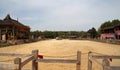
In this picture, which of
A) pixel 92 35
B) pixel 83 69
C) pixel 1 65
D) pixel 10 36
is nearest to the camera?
pixel 1 65

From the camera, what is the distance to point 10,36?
39938 mm

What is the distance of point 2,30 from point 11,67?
39636mm

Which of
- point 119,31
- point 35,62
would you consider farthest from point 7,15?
point 35,62

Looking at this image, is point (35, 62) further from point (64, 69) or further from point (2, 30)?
point (2, 30)

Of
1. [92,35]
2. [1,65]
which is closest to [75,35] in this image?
[92,35]

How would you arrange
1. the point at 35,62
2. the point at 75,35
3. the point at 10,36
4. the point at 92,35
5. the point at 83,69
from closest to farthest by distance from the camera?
the point at 35,62 → the point at 83,69 → the point at 10,36 → the point at 92,35 → the point at 75,35

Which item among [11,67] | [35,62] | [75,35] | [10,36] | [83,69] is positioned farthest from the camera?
[75,35]

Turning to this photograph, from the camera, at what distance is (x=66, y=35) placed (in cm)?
10362

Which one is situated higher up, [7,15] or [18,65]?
[7,15]

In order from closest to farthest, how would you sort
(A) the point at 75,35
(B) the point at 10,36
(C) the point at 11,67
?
1. (C) the point at 11,67
2. (B) the point at 10,36
3. (A) the point at 75,35

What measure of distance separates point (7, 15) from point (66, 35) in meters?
57.4

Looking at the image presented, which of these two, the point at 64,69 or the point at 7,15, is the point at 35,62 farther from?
the point at 7,15

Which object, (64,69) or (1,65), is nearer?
(1,65)

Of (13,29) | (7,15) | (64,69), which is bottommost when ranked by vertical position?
(64,69)
